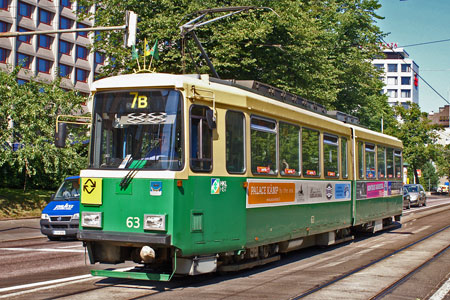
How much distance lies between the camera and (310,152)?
1227cm

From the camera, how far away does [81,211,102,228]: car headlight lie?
8.57 meters

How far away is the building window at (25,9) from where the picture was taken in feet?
180

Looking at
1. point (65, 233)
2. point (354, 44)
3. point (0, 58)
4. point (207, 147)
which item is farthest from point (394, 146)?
point (0, 58)

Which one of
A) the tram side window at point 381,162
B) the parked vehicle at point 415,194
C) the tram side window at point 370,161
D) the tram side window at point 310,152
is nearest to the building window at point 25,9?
the parked vehicle at point 415,194

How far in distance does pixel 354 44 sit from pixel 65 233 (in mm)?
25178

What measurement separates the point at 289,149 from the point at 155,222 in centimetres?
390

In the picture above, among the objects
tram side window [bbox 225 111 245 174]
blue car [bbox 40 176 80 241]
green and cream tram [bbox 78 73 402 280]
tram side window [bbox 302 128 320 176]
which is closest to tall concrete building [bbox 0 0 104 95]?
blue car [bbox 40 176 80 241]

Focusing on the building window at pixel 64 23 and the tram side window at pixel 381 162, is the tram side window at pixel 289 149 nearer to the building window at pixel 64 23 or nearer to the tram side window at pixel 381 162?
the tram side window at pixel 381 162

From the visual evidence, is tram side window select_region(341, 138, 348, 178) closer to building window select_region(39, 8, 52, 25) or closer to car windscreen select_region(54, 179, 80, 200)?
car windscreen select_region(54, 179, 80, 200)

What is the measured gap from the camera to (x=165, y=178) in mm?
8211

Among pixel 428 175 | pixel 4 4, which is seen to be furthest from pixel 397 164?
pixel 428 175

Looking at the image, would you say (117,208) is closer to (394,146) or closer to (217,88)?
(217,88)

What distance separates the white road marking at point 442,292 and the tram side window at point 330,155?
439cm

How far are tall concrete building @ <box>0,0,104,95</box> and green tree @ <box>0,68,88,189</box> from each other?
24.1 meters
